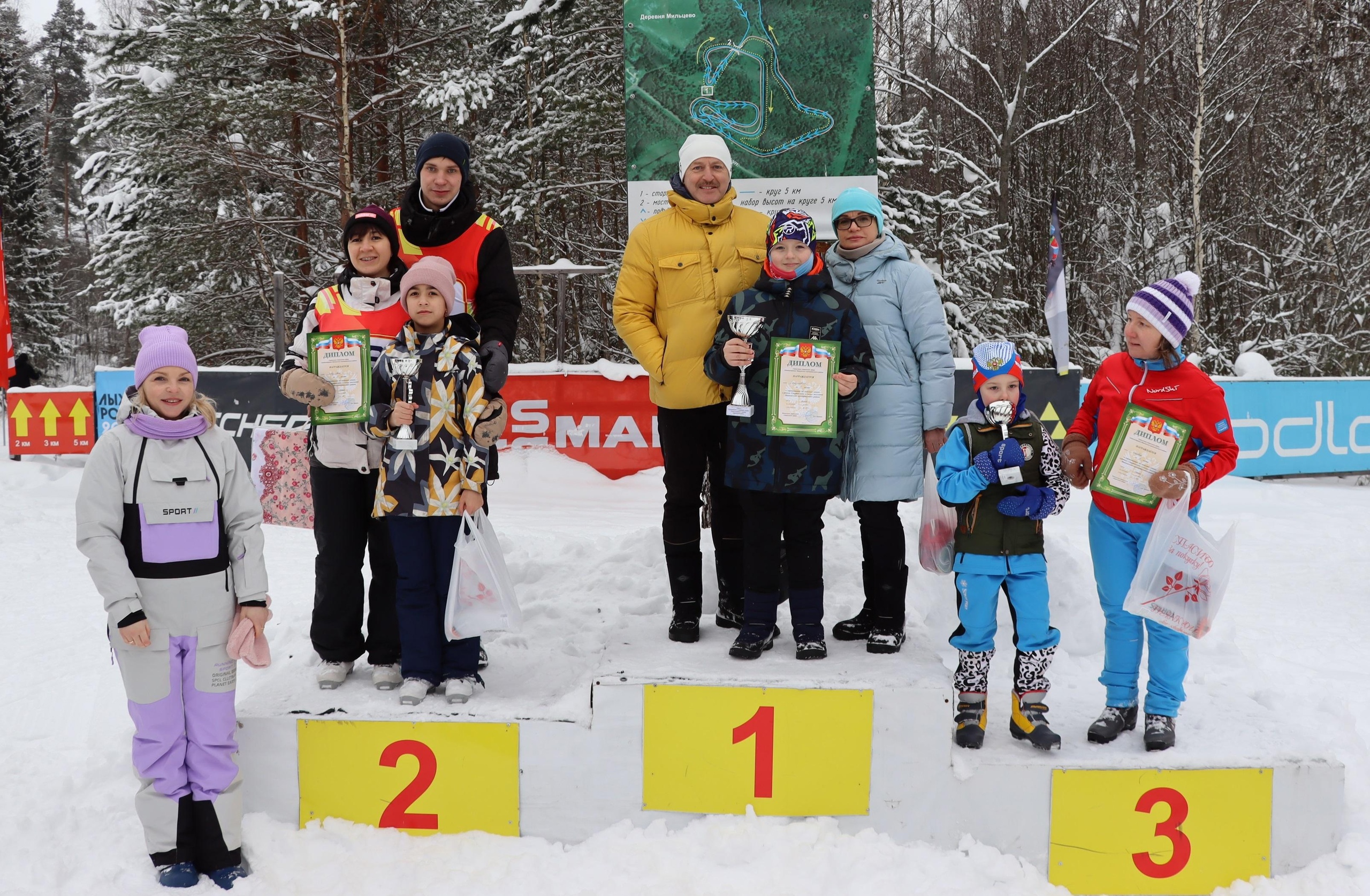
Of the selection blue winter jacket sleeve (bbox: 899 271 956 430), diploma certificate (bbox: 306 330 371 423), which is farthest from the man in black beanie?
blue winter jacket sleeve (bbox: 899 271 956 430)

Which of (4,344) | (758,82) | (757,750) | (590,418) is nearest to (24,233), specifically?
(4,344)

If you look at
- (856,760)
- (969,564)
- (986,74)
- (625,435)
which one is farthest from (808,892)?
(986,74)

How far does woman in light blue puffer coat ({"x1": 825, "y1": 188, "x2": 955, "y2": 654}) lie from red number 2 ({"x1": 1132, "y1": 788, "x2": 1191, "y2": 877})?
3.14ft

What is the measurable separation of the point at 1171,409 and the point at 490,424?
7.59 feet

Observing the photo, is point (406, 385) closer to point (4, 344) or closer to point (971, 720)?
point (971, 720)

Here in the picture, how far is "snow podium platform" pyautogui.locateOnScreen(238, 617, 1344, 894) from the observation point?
306 centimetres

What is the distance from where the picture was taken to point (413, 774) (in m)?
3.21

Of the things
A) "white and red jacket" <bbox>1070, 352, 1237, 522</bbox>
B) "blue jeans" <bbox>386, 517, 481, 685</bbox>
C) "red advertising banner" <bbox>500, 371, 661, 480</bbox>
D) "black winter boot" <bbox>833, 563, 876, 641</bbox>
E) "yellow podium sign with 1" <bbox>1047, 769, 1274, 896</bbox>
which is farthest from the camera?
"red advertising banner" <bbox>500, 371, 661, 480</bbox>

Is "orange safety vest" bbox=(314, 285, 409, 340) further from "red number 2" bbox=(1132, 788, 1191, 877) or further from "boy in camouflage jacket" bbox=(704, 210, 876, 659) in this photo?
"red number 2" bbox=(1132, 788, 1191, 877)

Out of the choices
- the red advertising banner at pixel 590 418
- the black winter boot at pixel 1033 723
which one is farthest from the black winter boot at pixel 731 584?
the red advertising banner at pixel 590 418

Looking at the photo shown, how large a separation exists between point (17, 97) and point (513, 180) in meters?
17.4

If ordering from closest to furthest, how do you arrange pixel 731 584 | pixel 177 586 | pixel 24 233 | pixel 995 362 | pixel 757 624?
pixel 177 586, pixel 995 362, pixel 757 624, pixel 731 584, pixel 24 233

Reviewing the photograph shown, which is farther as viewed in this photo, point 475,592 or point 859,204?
point 859,204

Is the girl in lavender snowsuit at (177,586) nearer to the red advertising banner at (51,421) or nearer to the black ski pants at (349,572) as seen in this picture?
the black ski pants at (349,572)
